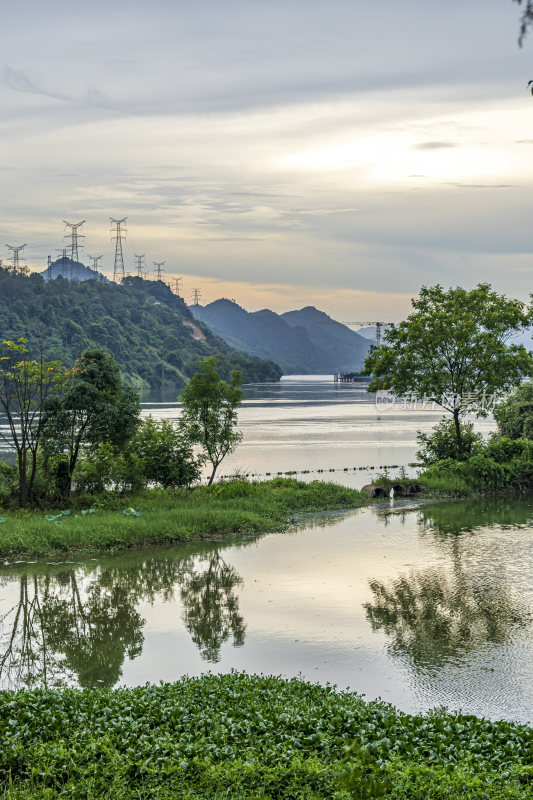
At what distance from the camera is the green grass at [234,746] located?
623 cm

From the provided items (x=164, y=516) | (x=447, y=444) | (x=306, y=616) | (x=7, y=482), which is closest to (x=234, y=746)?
(x=306, y=616)

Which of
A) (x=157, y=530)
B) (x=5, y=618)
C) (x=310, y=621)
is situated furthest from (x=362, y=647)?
(x=157, y=530)

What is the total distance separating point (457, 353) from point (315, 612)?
17794 millimetres

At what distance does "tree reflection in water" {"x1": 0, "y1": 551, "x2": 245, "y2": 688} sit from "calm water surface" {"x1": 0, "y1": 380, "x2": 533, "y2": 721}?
36mm

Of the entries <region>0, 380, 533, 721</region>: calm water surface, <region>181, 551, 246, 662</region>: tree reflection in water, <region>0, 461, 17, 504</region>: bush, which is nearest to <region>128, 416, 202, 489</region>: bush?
<region>0, 461, 17, 504</region>: bush

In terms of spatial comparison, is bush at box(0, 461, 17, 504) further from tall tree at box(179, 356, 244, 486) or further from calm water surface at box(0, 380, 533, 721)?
tall tree at box(179, 356, 244, 486)

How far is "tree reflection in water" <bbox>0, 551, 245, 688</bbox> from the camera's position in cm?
1075

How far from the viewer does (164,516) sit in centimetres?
1989

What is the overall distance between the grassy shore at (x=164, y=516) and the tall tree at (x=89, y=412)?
1.76m

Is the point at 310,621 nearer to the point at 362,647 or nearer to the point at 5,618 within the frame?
the point at 362,647

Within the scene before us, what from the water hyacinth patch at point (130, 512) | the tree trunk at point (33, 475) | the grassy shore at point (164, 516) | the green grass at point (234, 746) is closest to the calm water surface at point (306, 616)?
the grassy shore at point (164, 516)

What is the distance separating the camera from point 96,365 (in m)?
22.2

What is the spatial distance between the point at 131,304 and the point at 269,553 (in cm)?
15778

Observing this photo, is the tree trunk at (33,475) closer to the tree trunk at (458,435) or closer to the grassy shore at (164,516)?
the grassy shore at (164,516)
